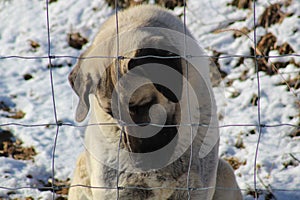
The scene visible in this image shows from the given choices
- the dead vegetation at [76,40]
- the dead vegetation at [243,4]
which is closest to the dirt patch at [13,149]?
the dead vegetation at [76,40]

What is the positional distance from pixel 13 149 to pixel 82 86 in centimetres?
207

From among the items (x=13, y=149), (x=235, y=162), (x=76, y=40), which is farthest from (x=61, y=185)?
(x=76, y=40)

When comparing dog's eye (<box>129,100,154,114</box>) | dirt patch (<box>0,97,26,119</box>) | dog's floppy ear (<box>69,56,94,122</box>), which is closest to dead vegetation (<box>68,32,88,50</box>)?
dirt patch (<box>0,97,26,119</box>)

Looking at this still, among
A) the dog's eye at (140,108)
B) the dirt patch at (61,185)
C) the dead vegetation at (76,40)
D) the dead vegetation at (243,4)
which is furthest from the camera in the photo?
the dead vegetation at (76,40)

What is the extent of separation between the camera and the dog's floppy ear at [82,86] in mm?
3303

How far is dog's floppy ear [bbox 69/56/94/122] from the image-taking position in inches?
130

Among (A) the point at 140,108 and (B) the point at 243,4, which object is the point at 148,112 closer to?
(A) the point at 140,108

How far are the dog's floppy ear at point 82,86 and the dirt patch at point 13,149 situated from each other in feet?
5.75

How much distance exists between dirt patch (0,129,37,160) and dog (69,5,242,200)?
4.75 feet

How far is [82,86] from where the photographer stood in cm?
335

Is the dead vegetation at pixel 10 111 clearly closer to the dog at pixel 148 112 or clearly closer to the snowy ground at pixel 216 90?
the snowy ground at pixel 216 90

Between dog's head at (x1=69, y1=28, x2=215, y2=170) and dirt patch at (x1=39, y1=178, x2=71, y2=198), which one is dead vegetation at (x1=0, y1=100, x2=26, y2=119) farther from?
dog's head at (x1=69, y1=28, x2=215, y2=170)

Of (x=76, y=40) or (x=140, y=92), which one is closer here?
(x=140, y=92)

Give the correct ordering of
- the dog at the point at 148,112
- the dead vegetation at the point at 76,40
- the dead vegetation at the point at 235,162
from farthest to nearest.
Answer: the dead vegetation at the point at 76,40
the dead vegetation at the point at 235,162
the dog at the point at 148,112
